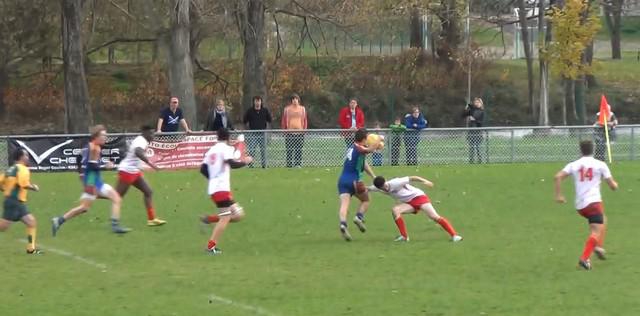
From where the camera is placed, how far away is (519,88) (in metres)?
57.7

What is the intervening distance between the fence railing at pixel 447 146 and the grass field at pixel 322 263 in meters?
5.80

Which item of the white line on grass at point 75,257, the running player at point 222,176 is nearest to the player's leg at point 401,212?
the running player at point 222,176

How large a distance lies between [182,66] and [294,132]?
28.2 ft

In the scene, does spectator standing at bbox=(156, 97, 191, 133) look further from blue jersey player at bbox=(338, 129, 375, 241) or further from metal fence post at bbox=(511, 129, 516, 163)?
blue jersey player at bbox=(338, 129, 375, 241)

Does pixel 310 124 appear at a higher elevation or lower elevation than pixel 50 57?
lower

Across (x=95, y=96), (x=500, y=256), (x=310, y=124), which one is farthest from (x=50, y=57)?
(x=500, y=256)

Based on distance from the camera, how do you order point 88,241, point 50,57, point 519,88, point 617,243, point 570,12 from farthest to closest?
point 519,88, point 50,57, point 570,12, point 88,241, point 617,243

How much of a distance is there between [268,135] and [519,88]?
32271mm

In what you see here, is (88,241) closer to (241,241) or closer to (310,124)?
(241,241)

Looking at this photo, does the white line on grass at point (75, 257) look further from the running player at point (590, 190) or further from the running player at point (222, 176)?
the running player at point (590, 190)

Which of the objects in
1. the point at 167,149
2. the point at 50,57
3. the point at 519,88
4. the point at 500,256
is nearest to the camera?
the point at 500,256

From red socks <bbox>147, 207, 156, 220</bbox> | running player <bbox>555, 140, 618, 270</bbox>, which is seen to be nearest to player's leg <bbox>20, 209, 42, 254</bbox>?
red socks <bbox>147, 207, 156, 220</bbox>

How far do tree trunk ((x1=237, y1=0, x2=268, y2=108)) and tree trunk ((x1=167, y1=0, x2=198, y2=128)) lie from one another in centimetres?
278

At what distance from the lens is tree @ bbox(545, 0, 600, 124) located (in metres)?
41.7
